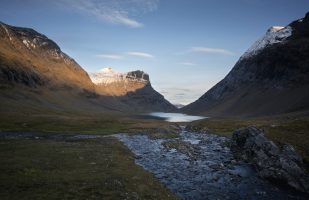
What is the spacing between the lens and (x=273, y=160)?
3791 centimetres

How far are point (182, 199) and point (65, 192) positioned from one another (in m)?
10.3

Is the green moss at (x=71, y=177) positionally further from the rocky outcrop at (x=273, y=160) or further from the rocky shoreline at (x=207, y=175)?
the rocky outcrop at (x=273, y=160)

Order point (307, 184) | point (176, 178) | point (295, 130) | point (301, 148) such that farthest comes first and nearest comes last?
point (295, 130)
point (301, 148)
point (176, 178)
point (307, 184)

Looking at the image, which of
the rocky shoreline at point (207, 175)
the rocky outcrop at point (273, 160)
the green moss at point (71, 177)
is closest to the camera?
the green moss at point (71, 177)

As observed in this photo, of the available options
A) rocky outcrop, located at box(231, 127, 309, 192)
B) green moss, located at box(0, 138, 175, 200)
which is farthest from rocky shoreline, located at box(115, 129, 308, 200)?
green moss, located at box(0, 138, 175, 200)

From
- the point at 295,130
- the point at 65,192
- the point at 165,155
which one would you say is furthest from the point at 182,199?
the point at 295,130

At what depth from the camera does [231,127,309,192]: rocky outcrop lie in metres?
33.7

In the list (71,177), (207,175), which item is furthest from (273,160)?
(71,177)

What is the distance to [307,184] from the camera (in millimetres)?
32281

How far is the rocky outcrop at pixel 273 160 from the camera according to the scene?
33.7 metres

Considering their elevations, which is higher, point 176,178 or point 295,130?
point 295,130

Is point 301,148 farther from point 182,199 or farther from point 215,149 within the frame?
point 182,199

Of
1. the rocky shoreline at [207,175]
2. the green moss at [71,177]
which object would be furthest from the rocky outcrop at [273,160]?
the green moss at [71,177]

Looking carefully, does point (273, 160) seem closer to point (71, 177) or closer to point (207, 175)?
point (207, 175)
